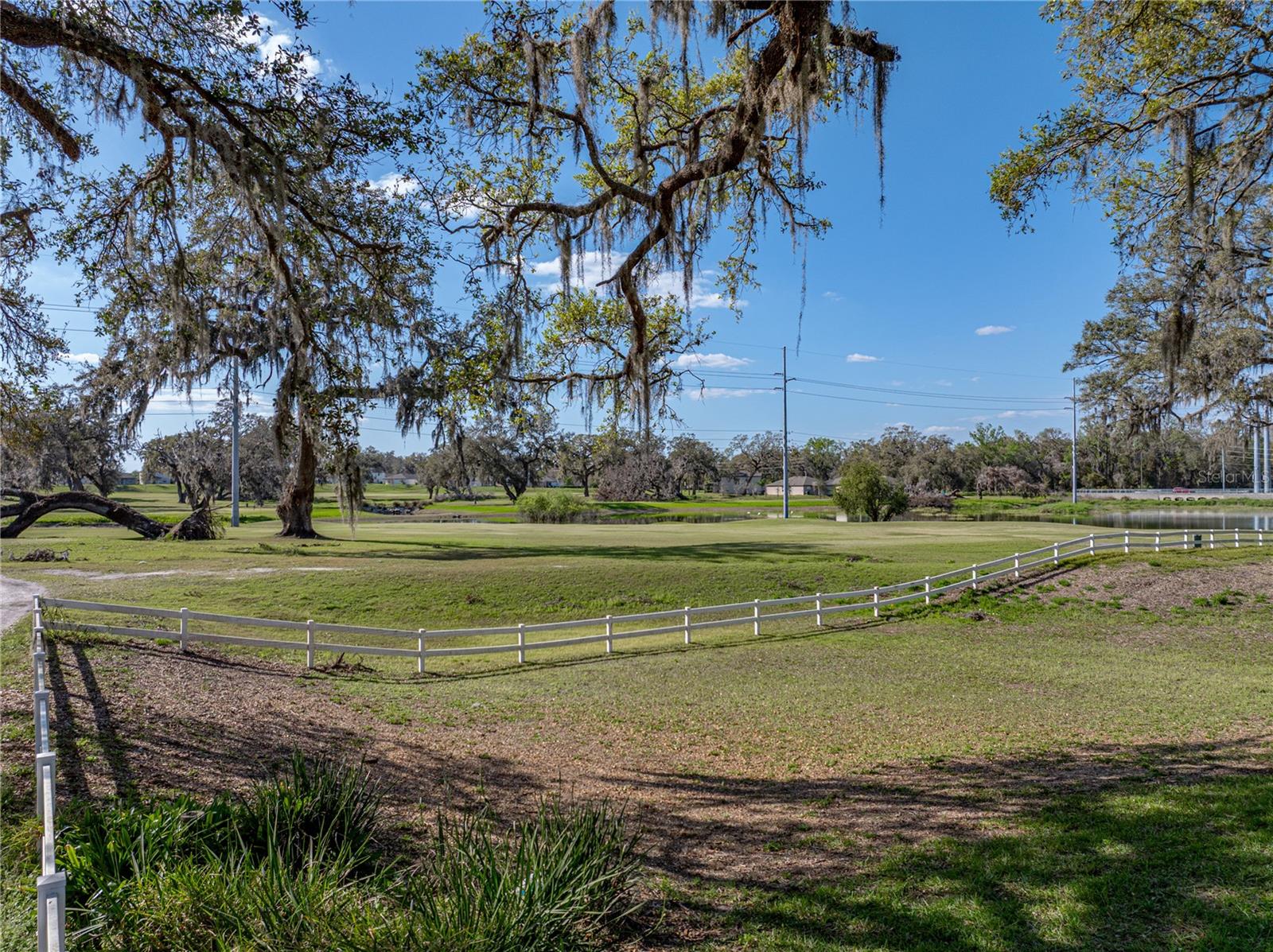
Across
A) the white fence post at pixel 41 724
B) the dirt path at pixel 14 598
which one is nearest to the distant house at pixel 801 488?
the dirt path at pixel 14 598

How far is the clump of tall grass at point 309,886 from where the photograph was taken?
3.46 metres

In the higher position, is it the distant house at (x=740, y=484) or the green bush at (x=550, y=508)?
the distant house at (x=740, y=484)

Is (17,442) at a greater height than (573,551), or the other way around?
(17,442)

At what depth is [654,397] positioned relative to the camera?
12.9m

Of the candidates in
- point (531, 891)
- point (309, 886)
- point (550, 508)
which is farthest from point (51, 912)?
point (550, 508)

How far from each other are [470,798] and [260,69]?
7946 millimetres

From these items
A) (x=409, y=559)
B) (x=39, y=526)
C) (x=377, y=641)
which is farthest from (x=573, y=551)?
(x=39, y=526)

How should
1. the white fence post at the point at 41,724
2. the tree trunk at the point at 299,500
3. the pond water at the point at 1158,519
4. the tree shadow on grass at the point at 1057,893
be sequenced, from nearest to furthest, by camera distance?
the tree shadow on grass at the point at 1057,893 → the white fence post at the point at 41,724 → the tree trunk at the point at 299,500 → the pond water at the point at 1158,519

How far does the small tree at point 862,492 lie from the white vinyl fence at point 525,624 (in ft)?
56.4

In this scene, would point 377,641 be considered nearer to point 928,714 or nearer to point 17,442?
point 17,442

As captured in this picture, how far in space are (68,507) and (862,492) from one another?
40146 mm

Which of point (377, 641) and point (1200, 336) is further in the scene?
point (1200, 336)

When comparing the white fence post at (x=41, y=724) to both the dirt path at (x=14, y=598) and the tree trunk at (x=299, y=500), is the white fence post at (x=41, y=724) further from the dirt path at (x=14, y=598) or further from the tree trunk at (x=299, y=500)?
the tree trunk at (x=299, y=500)

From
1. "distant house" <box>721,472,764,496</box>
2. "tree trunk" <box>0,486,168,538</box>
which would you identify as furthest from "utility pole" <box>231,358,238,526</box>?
"distant house" <box>721,472,764,496</box>
